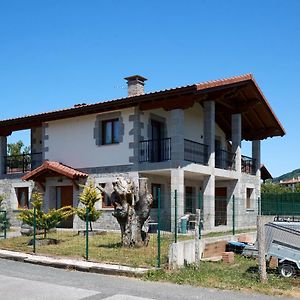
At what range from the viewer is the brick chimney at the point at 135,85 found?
2180cm

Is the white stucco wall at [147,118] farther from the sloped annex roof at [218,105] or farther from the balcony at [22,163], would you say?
the balcony at [22,163]

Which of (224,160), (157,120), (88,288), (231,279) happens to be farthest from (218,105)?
(88,288)

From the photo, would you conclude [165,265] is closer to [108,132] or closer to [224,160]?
[108,132]

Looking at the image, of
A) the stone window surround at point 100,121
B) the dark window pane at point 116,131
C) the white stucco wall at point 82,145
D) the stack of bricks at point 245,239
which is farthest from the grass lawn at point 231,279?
the stone window surround at point 100,121

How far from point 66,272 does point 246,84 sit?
1313 cm

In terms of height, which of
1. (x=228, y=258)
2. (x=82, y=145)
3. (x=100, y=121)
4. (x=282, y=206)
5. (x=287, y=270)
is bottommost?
(x=228, y=258)

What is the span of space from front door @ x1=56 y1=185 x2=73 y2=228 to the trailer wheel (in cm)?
1262

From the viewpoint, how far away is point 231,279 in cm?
971

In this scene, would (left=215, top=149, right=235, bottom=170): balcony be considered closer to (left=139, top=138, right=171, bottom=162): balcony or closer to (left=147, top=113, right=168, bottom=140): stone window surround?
(left=147, top=113, right=168, bottom=140): stone window surround

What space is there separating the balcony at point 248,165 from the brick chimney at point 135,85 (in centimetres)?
731

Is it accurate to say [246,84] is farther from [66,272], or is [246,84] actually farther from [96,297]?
[96,297]

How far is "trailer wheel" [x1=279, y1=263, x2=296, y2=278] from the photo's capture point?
33.6 ft

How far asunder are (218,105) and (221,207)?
16.6 ft

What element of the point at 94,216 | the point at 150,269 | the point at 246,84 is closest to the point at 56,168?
the point at 94,216
